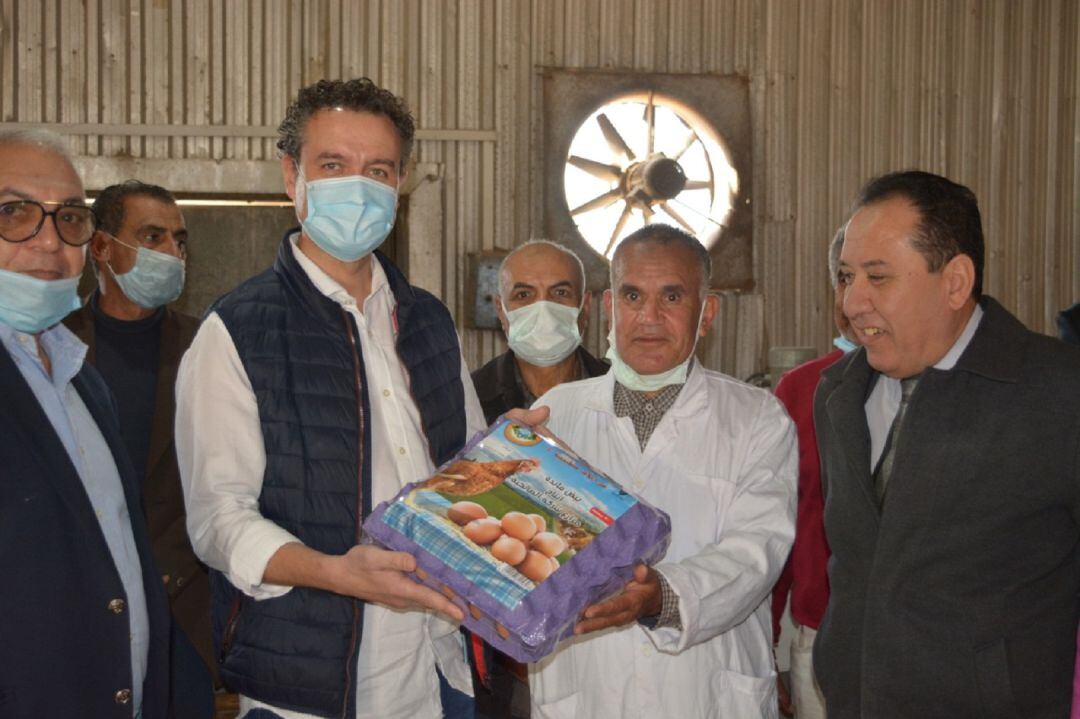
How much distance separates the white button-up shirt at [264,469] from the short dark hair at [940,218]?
1192mm

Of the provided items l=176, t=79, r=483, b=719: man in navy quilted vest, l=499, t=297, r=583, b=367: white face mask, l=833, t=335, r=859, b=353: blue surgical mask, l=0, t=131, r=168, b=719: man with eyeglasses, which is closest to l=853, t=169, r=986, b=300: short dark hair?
l=176, t=79, r=483, b=719: man in navy quilted vest

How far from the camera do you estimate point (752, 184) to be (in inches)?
267

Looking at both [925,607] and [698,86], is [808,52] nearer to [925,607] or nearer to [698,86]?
[698,86]

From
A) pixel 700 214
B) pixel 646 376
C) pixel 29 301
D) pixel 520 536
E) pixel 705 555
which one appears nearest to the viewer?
pixel 520 536

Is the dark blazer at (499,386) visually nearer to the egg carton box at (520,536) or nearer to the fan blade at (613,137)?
the egg carton box at (520,536)

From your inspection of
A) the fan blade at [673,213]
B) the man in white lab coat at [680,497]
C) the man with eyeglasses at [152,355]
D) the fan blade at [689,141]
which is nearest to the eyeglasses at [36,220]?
the man with eyeglasses at [152,355]

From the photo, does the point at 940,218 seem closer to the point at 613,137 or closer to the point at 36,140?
the point at 36,140

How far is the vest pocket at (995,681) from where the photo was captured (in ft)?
6.66

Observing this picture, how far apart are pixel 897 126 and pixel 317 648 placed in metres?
6.16

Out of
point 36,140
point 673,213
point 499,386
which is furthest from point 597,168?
point 36,140

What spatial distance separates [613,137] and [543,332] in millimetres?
3079

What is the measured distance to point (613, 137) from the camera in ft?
21.5

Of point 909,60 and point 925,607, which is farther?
point 909,60

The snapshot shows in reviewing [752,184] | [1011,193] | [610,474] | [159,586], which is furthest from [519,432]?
[1011,193]
